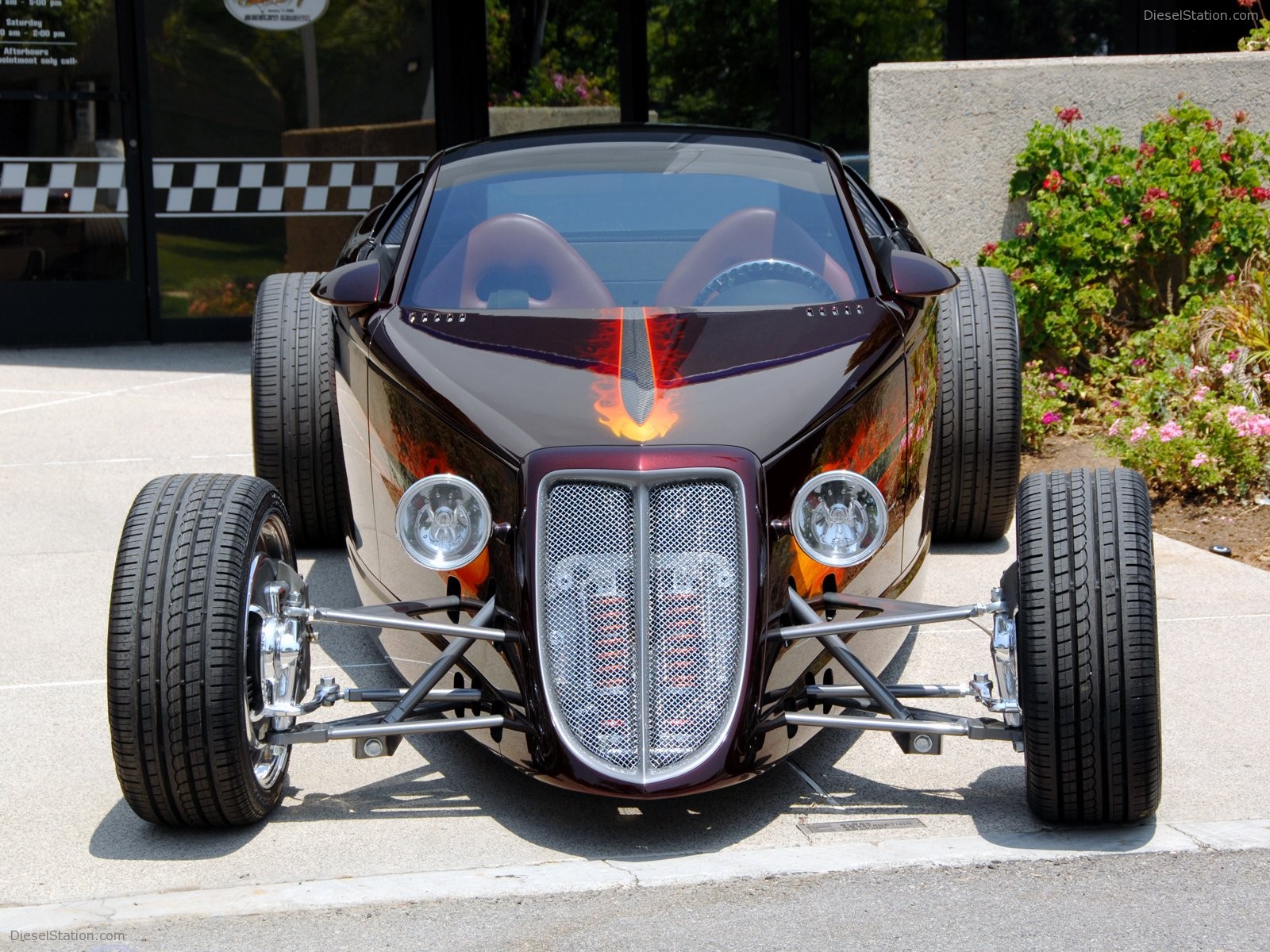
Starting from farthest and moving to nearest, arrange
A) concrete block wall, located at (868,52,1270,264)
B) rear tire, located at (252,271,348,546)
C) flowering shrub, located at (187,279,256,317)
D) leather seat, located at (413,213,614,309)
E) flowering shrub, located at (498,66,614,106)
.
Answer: flowering shrub, located at (498,66,614,106) → flowering shrub, located at (187,279,256,317) → concrete block wall, located at (868,52,1270,264) → rear tire, located at (252,271,348,546) → leather seat, located at (413,213,614,309)

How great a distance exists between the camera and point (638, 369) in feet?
11.5

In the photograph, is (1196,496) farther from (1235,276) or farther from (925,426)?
(925,426)

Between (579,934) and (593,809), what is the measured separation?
602 millimetres

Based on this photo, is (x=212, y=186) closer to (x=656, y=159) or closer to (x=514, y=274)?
(x=656, y=159)

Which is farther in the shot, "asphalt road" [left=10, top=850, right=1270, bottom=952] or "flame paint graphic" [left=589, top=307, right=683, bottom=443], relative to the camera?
"flame paint graphic" [left=589, top=307, right=683, bottom=443]

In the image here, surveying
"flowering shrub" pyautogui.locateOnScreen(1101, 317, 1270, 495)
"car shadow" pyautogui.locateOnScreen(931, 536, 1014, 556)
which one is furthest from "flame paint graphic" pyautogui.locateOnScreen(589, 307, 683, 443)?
"flowering shrub" pyautogui.locateOnScreen(1101, 317, 1270, 495)

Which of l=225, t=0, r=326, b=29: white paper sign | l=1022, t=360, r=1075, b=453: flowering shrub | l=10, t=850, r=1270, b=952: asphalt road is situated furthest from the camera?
l=225, t=0, r=326, b=29: white paper sign

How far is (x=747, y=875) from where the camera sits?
3172 millimetres

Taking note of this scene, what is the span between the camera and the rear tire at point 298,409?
524cm

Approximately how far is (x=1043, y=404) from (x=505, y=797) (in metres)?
4.17

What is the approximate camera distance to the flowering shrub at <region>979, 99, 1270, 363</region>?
24.0 feet

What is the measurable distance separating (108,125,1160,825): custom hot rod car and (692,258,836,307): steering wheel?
0.41 feet

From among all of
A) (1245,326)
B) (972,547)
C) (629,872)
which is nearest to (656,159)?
(972,547)

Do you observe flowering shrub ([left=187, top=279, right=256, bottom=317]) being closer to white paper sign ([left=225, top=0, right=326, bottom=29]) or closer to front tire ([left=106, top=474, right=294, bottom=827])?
white paper sign ([left=225, top=0, right=326, bottom=29])
